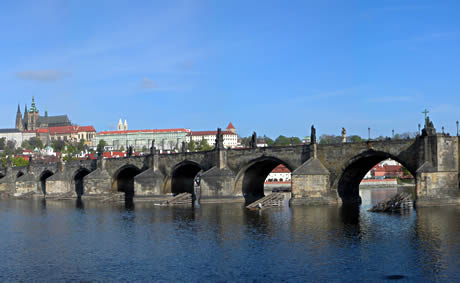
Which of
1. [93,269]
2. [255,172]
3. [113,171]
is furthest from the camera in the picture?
[113,171]

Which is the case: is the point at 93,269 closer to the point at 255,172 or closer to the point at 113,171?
the point at 255,172

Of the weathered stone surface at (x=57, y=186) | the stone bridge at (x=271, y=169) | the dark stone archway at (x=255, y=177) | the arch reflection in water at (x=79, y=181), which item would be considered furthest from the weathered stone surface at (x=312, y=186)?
the weathered stone surface at (x=57, y=186)

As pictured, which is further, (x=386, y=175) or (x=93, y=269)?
(x=386, y=175)

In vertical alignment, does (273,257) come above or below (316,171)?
below

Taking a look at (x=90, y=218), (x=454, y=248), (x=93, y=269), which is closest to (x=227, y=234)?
(x=93, y=269)

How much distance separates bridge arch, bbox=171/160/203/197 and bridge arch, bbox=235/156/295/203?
27.7ft

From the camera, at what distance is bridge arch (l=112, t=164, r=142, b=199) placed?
8211cm

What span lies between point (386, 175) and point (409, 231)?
110217 millimetres

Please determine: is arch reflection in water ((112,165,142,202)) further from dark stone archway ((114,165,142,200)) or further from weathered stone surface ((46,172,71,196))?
weathered stone surface ((46,172,71,196))

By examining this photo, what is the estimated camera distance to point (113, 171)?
82.2 metres

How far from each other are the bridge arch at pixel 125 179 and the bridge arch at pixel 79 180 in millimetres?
6836

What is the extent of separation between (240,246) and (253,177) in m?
32.5

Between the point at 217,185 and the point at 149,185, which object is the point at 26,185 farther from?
the point at 217,185

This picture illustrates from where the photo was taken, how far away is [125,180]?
8656cm
